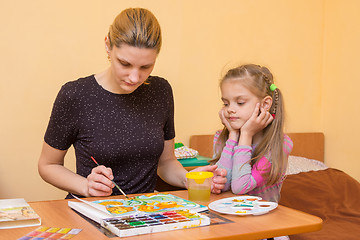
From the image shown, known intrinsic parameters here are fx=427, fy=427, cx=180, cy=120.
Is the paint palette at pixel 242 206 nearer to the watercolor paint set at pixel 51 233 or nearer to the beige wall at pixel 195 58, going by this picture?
the watercolor paint set at pixel 51 233

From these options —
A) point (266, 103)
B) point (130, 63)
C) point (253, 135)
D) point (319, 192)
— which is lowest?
point (319, 192)

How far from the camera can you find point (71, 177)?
62.4 inches

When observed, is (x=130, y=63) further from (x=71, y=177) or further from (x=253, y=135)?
(x=253, y=135)

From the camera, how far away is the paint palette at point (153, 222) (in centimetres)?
102

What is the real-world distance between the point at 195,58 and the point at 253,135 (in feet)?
4.71

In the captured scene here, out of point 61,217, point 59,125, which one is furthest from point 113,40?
point 61,217

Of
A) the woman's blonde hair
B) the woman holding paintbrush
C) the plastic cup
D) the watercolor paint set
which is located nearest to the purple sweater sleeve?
the woman holding paintbrush

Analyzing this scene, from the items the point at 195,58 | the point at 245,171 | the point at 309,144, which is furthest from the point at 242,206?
the point at 309,144

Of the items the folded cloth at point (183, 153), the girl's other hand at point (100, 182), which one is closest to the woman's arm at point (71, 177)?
the girl's other hand at point (100, 182)

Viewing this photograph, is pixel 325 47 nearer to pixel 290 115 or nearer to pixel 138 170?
pixel 290 115

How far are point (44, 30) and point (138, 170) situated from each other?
1.24 metres

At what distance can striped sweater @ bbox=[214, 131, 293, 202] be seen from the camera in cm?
155

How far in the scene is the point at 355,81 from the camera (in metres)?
3.32

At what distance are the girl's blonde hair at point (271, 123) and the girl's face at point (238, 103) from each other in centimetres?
2
